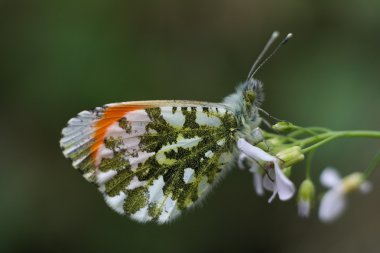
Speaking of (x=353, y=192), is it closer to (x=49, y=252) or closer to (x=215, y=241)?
(x=215, y=241)

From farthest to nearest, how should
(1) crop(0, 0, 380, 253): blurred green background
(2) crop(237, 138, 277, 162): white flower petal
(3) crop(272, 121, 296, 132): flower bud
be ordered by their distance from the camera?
(1) crop(0, 0, 380, 253): blurred green background < (3) crop(272, 121, 296, 132): flower bud < (2) crop(237, 138, 277, 162): white flower petal

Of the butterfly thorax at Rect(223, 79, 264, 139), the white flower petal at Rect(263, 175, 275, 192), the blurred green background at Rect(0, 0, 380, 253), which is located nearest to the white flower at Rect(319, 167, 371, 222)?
the white flower petal at Rect(263, 175, 275, 192)

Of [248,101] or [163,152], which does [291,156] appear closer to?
[248,101]

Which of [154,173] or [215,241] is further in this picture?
[215,241]

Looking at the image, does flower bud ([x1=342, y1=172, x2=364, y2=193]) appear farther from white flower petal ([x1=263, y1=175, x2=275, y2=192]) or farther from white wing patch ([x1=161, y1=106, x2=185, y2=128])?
white wing patch ([x1=161, y1=106, x2=185, y2=128])

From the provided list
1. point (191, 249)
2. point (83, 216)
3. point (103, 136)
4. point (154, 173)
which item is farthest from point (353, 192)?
point (83, 216)

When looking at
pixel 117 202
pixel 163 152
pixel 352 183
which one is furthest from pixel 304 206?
pixel 117 202

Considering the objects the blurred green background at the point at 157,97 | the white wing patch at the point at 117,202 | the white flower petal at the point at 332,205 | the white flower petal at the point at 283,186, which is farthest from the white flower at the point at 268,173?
the blurred green background at the point at 157,97

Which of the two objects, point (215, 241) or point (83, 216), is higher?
point (83, 216)
